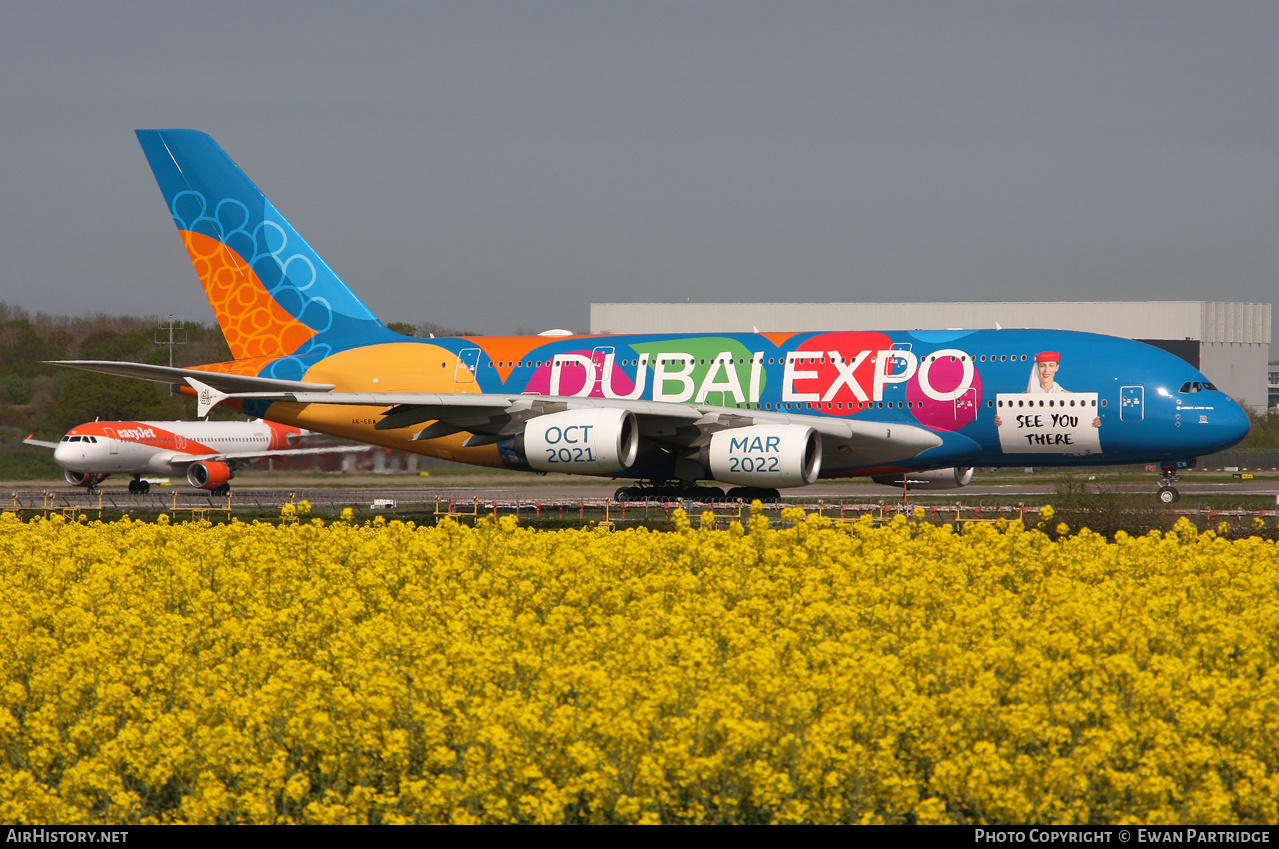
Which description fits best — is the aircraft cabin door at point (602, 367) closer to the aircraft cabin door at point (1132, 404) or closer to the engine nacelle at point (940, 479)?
the engine nacelle at point (940, 479)

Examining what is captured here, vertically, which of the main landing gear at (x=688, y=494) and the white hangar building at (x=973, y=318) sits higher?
the white hangar building at (x=973, y=318)

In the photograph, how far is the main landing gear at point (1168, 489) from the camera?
1048 inches

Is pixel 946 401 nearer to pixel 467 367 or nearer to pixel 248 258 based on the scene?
pixel 467 367

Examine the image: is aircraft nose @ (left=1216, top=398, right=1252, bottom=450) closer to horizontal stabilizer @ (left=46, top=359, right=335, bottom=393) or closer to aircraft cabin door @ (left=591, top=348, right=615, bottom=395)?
aircraft cabin door @ (left=591, top=348, right=615, bottom=395)

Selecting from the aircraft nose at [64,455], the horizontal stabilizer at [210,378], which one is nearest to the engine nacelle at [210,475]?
the aircraft nose at [64,455]

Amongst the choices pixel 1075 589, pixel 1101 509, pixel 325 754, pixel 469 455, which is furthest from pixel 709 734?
pixel 469 455

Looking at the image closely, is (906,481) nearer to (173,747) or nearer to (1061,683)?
(1061,683)

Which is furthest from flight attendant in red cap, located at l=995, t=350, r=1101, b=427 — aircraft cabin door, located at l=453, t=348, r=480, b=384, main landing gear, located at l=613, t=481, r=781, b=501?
aircraft cabin door, located at l=453, t=348, r=480, b=384

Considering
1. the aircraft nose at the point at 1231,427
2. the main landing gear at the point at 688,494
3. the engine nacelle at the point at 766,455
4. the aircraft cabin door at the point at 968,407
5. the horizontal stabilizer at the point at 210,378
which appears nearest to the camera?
the engine nacelle at the point at 766,455

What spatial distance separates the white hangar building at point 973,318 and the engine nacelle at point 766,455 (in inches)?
2045

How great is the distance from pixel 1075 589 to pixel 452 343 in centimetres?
2276

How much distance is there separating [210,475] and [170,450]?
3.14 m

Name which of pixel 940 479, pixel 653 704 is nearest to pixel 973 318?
pixel 940 479
